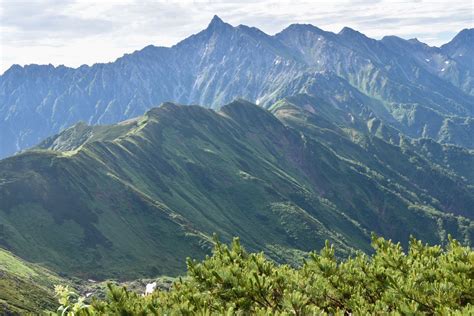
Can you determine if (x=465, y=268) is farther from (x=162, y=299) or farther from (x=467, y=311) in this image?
(x=162, y=299)

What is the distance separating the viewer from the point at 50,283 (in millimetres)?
183125

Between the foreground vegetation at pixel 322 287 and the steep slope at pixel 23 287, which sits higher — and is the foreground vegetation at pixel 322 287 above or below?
above

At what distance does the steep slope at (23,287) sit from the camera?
138m

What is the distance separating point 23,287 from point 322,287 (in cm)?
15611

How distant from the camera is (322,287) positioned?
79.9ft

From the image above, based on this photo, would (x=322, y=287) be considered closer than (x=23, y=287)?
Yes

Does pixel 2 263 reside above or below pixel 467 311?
below

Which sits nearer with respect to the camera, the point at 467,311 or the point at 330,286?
the point at 467,311

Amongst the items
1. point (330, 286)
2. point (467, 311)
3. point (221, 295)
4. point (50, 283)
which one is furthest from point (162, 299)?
point (50, 283)

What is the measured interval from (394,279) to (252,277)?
21.5 ft

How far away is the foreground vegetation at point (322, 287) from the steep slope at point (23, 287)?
357 feet

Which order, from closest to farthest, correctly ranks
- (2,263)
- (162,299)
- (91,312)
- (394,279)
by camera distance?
1. (91,312)
2. (394,279)
3. (162,299)
4. (2,263)

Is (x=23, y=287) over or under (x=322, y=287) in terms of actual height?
under

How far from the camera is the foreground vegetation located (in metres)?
20.4
